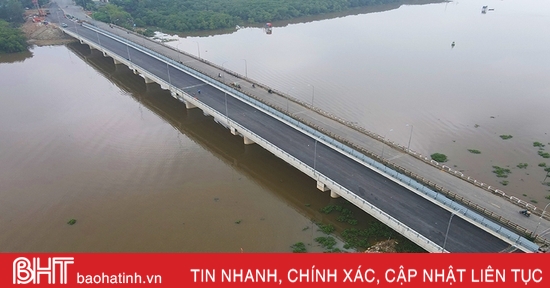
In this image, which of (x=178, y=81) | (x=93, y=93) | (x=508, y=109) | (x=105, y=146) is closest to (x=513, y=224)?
(x=508, y=109)

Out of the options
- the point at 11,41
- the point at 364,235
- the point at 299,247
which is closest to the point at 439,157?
the point at 364,235

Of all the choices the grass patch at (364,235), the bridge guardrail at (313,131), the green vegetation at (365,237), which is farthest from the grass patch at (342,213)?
the bridge guardrail at (313,131)

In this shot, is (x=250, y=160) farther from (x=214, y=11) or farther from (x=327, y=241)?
(x=214, y=11)

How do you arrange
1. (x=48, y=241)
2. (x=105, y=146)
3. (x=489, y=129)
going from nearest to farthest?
1. (x=48, y=241)
2. (x=105, y=146)
3. (x=489, y=129)

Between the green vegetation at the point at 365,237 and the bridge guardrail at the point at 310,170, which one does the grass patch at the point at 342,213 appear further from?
the bridge guardrail at the point at 310,170

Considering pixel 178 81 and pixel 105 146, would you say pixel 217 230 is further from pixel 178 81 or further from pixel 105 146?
pixel 178 81
